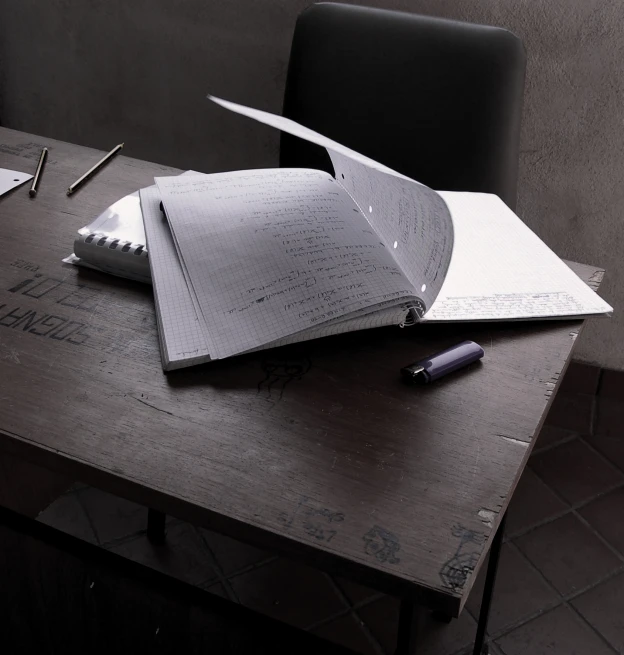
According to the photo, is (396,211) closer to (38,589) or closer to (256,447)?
(256,447)

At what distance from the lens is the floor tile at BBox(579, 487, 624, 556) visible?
152 centimetres

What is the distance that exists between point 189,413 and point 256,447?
7 cm

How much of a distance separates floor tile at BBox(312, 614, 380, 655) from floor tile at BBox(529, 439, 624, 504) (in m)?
0.56

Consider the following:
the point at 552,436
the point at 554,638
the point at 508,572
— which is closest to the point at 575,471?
the point at 552,436

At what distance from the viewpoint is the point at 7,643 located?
86 cm

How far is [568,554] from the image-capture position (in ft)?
4.85

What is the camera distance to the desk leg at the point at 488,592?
104cm

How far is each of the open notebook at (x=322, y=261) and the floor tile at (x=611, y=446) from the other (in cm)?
95

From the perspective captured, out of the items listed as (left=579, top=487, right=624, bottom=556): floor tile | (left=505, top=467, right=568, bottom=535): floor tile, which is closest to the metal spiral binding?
(left=505, top=467, right=568, bottom=535): floor tile

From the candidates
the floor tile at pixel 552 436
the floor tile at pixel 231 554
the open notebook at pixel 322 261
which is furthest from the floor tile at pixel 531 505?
the open notebook at pixel 322 261

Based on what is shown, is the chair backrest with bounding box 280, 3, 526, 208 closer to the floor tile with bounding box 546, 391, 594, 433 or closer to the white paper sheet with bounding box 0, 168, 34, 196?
the white paper sheet with bounding box 0, 168, 34, 196

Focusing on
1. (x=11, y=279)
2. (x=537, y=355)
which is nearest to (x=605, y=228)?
(x=537, y=355)

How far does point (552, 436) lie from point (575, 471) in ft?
0.39

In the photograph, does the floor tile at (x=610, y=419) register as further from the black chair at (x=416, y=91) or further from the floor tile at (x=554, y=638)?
the black chair at (x=416, y=91)
